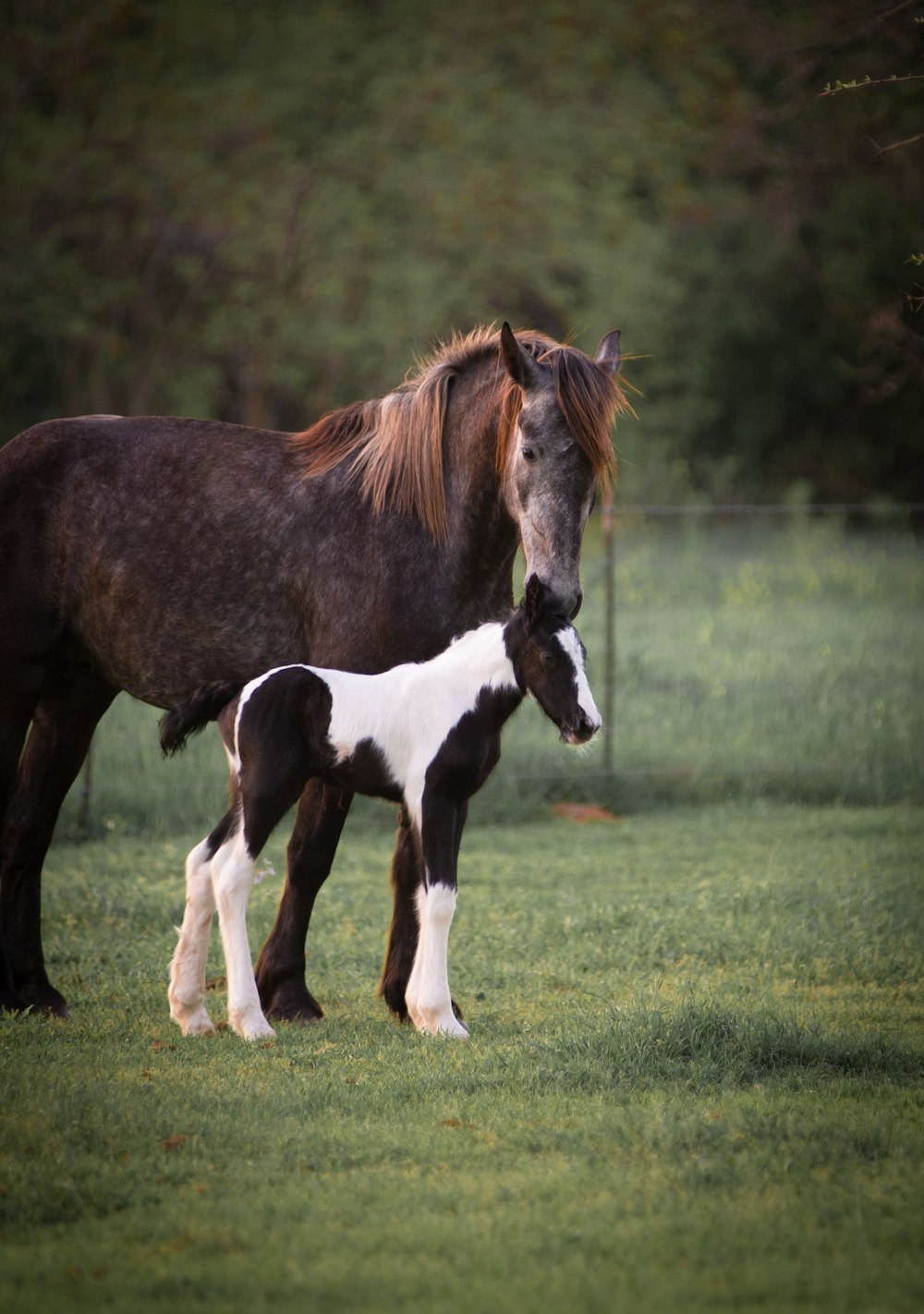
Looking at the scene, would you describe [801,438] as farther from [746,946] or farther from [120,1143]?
[120,1143]

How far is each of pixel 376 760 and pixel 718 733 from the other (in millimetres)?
6790

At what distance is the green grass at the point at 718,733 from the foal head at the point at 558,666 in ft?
14.9

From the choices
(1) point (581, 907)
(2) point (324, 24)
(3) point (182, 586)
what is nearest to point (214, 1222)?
(3) point (182, 586)

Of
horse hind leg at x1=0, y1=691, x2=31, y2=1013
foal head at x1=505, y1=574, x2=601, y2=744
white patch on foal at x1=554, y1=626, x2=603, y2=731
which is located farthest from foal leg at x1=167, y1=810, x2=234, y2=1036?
white patch on foal at x1=554, y1=626, x2=603, y2=731

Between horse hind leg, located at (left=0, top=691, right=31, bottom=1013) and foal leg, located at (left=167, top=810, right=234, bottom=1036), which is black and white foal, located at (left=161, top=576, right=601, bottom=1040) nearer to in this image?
foal leg, located at (left=167, top=810, right=234, bottom=1036)

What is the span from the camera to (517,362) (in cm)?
536

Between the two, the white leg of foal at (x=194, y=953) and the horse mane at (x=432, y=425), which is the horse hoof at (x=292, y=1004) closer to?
the white leg of foal at (x=194, y=953)

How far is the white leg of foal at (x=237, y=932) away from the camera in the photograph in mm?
5324

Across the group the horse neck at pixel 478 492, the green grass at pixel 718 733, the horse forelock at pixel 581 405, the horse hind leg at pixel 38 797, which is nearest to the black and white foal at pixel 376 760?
the horse neck at pixel 478 492

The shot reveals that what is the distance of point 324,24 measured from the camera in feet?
80.6

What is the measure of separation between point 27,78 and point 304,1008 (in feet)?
66.0

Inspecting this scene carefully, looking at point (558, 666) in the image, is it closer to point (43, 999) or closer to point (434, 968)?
point (434, 968)

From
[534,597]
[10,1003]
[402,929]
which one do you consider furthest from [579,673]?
[10,1003]

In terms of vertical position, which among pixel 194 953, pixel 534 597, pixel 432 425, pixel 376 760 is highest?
pixel 432 425
